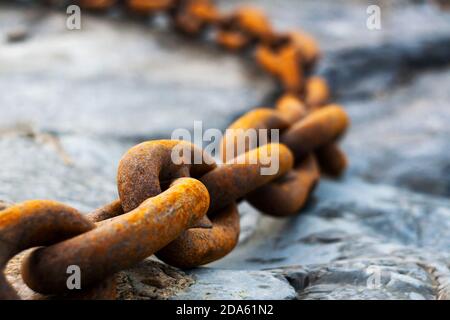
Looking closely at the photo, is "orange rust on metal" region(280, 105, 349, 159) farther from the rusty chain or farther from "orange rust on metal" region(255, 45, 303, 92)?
"orange rust on metal" region(255, 45, 303, 92)

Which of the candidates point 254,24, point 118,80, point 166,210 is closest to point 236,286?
point 166,210

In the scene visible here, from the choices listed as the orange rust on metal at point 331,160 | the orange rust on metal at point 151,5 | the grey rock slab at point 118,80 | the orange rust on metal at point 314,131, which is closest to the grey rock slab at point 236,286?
the orange rust on metal at point 314,131

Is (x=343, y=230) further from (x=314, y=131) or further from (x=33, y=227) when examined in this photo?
(x=33, y=227)

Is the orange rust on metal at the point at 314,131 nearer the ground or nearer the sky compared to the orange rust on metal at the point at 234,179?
nearer the sky

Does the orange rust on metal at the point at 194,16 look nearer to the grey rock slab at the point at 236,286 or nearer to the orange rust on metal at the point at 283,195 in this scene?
the orange rust on metal at the point at 283,195

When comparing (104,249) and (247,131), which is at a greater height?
(247,131)

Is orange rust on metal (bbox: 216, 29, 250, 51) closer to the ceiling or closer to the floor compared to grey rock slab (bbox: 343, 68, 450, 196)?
closer to the ceiling

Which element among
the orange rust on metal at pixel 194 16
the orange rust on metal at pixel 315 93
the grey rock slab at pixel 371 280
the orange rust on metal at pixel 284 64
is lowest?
the grey rock slab at pixel 371 280

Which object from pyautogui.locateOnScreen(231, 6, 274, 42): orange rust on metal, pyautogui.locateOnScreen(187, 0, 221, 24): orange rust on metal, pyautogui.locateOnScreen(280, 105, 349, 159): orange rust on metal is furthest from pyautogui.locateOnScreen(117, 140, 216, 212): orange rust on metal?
pyautogui.locateOnScreen(187, 0, 221, 24): orange rust on metal
